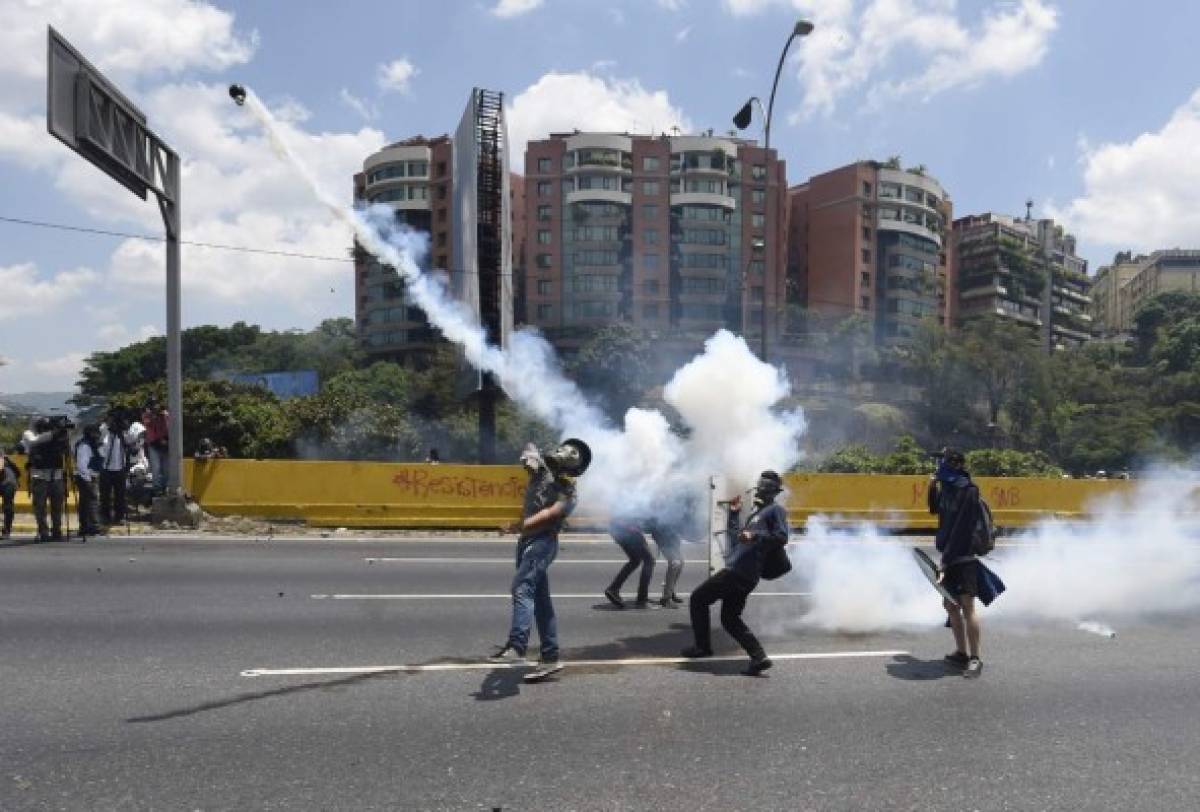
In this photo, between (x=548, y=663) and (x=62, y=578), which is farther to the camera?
(x=62, y=578)

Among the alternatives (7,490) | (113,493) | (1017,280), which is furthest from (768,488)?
(1017,280)

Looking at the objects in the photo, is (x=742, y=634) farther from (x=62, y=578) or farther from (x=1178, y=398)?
(x=1178, y=398)

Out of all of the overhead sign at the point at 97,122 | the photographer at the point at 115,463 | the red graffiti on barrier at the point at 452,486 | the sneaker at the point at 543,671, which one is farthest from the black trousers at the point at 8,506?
the sneaker at the point at 543,671

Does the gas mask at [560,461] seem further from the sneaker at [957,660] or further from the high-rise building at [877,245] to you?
the high-rise building at [877,245]

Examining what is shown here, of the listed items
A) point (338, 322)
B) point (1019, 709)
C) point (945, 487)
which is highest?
point (338, 322)

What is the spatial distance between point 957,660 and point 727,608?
1.93 metres

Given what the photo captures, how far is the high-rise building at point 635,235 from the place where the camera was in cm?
7350

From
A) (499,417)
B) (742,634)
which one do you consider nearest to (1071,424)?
(499,417)

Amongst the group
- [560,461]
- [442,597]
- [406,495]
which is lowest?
[442,597]

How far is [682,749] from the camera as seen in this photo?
473 cm

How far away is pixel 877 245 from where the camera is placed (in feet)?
271

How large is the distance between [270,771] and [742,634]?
343 centimetres

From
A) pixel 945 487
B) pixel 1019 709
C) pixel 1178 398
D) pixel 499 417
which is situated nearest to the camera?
pixel 1019 709

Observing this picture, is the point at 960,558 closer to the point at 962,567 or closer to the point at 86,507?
the point at 962,567
